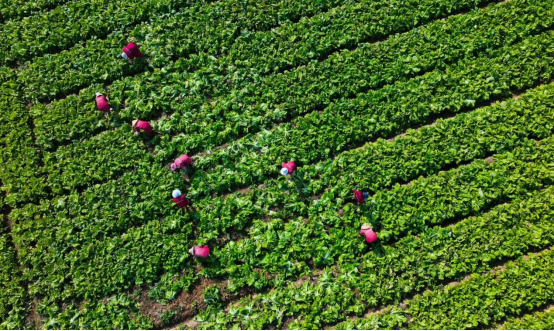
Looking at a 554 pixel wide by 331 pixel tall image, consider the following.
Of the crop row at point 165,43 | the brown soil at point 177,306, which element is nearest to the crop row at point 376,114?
the crop row at point 165,43

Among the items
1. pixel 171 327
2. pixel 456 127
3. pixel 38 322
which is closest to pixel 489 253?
pixel 456 127

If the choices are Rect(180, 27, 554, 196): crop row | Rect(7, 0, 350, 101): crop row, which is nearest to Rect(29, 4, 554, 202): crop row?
Rect(180, 27, 554, 196): crop row

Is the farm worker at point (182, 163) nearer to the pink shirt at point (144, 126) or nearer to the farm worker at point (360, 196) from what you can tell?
the pink shirt at point (144, 126)

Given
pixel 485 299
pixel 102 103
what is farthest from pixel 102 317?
pixel 485 299

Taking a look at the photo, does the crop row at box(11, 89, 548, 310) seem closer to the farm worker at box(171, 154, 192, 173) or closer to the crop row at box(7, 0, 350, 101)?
the farm worker at box(171, 154, 192, 173)

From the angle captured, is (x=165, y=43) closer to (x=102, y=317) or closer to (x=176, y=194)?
(x=176, y=194)

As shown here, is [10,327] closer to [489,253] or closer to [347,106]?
[347,106]
